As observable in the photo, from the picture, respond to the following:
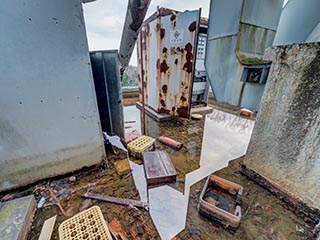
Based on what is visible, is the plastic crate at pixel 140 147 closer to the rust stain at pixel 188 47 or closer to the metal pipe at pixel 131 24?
the metal pipe at pixel 131 24

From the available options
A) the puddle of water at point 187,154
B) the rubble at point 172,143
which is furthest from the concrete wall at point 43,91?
the rubble at point 172,143

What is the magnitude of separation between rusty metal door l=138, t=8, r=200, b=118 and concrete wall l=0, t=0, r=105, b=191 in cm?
104

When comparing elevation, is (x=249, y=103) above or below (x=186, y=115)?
above

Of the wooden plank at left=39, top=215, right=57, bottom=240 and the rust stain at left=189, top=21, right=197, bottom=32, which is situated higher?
the rust stain at left=189, top=21, right=197, bottom=32

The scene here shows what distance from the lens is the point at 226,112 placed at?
122 inches

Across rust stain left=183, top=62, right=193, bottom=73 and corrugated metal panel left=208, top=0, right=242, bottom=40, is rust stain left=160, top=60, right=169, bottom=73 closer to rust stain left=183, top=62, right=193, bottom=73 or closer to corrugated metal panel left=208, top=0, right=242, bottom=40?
rust stain left=183, top=62, right=193, bottom=73

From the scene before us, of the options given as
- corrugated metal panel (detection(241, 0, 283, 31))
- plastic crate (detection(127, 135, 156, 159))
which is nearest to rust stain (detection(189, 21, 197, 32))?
corrugated metal panel (detection(241, 0, 283, 31))

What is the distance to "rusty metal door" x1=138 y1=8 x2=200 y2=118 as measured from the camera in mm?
2205

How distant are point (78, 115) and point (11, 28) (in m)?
0.66

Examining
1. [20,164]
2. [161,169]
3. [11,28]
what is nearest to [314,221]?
[161,169]

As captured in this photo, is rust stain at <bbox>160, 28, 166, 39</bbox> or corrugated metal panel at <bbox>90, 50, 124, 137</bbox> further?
rust stain at <bbox>160, 28, 166, 39</bbox>

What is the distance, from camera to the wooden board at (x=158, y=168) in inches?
50.4

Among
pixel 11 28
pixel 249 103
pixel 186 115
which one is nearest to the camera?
pixel 11 28

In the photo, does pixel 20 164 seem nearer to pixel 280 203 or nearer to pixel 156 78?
pixel 280 203
